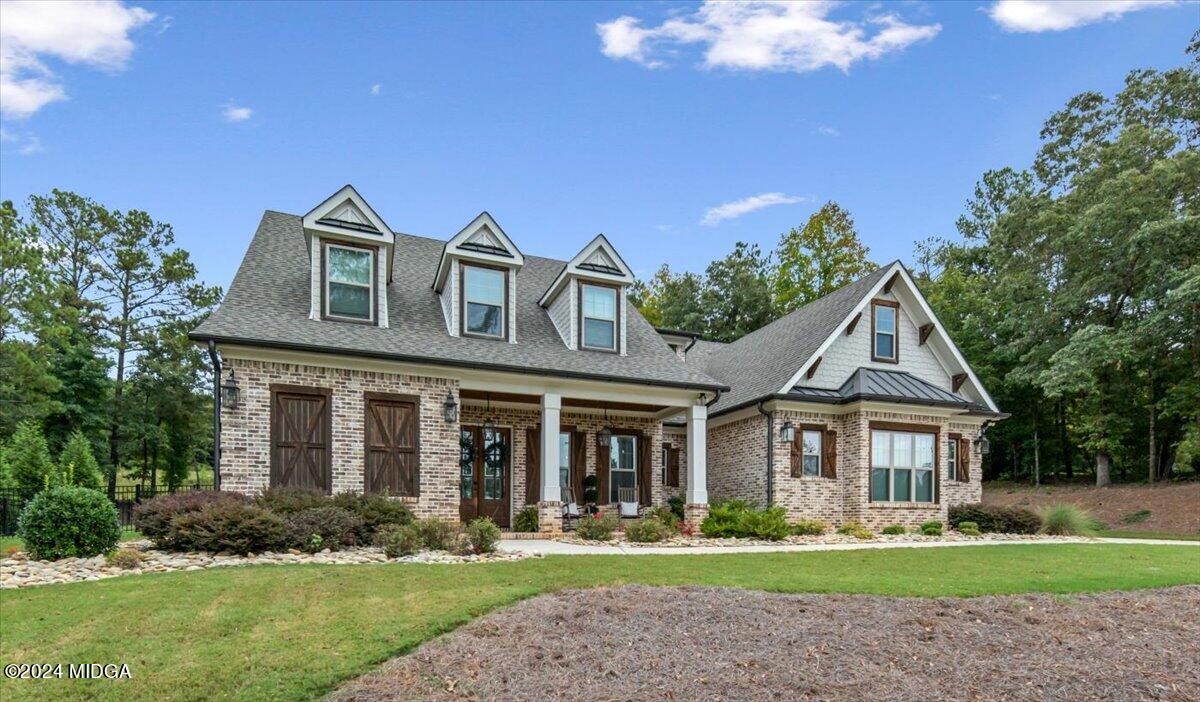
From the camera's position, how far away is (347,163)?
17219 millimetres

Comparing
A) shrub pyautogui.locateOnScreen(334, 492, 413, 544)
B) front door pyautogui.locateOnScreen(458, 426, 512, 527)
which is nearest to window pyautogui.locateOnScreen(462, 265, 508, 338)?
front door pyautogui.locateOnScreen(458, 426, 512, 527)

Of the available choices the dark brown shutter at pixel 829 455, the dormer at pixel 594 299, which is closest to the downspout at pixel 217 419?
the dormer at pixel 594 299

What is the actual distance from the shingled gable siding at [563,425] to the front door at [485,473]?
180 mm

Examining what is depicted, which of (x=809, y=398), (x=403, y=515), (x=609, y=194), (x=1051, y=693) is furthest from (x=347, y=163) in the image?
(x=1051, y=693)

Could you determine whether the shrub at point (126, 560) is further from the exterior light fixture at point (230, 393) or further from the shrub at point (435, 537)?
the exterior light fixture at point (230, 393)

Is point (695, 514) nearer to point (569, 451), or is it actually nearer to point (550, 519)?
point (550, 519)

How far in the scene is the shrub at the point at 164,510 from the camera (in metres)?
10.5

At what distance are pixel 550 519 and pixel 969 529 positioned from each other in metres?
9.94

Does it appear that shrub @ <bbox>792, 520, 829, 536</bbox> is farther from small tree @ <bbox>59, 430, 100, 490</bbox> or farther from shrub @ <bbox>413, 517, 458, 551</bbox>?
small tree @ <bbox>59, 430, 100, 490</bbox>

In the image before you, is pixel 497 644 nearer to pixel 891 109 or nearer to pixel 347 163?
pixel 347 163

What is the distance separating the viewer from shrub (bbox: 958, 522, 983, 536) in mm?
17125

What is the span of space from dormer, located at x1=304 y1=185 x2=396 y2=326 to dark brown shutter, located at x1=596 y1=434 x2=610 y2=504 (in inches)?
248

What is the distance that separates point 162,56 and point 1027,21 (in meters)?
17.3

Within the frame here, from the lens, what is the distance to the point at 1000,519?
17.8m
